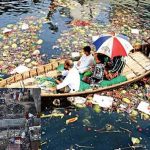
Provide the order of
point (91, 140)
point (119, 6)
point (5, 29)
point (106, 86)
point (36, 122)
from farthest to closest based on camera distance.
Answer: point (119, 6) → point (5, 29) → point (106, 86) → point (36, 122) → point (91, 140)

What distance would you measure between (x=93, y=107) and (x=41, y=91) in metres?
1.97

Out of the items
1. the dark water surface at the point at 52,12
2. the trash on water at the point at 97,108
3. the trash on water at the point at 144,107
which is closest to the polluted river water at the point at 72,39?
the dark water surface at the point at 52,12

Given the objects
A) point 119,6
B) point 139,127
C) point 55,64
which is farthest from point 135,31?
point 139,127

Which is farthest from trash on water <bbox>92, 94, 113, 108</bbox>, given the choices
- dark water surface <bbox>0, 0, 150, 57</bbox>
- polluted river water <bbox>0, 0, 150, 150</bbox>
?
A: dark water surface <bbox>0, 0, 150, 57</bbox>

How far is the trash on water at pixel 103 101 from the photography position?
1189cm

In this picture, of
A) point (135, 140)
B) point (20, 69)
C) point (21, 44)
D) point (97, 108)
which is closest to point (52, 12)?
point (21, 44)

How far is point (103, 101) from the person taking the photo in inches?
472

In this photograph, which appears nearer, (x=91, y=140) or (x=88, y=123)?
(x=91, y=140)

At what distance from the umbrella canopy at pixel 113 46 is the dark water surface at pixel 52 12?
4.20 m

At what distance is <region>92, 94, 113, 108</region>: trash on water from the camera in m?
11.9

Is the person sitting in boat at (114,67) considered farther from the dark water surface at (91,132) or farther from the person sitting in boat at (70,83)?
the dark water surface at (91,132)

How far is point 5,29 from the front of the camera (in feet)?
55.4

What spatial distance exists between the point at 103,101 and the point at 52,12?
30.0 ft

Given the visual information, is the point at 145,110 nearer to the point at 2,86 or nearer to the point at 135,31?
the point at 2,86
